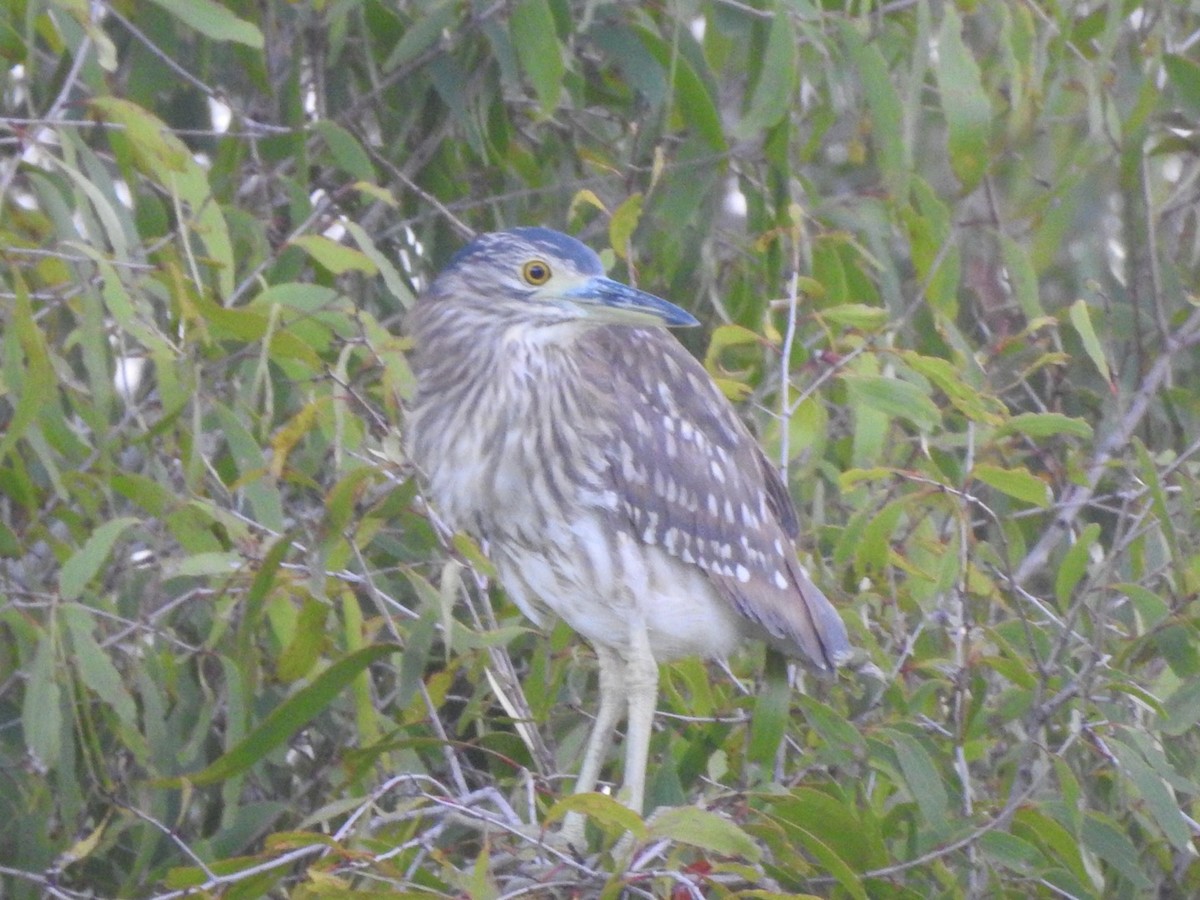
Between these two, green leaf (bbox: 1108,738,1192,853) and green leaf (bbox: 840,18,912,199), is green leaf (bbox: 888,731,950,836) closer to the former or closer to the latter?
green leaf (bbox: 1108,738,1192,853)

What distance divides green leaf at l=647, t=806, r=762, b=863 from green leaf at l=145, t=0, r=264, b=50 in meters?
1.13

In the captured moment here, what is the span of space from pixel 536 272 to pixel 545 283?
0.8 inches

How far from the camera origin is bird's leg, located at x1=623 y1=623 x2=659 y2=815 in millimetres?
2641

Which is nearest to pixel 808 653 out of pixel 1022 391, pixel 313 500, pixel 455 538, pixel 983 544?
pixel 983 544

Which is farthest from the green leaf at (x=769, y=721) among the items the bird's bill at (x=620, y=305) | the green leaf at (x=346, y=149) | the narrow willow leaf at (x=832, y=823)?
the green leaf at (x=346, y=149)

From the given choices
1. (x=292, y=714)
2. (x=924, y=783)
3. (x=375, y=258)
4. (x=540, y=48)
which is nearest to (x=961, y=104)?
(x=540, y=48)

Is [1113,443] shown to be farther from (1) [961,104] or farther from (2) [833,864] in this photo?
(2) [833,864]

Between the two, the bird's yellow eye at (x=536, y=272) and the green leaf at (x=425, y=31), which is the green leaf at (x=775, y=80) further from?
the green leaf at (x=425, y=31)

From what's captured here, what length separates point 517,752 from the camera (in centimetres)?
266

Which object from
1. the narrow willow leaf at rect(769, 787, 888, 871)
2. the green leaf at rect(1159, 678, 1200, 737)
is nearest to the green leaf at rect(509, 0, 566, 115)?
the narrow willow leaf at rect(769, 787, 888, 871)

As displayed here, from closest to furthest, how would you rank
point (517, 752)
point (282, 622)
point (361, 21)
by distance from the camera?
point (282, 622) < point (517, 752) < point (361, 21)

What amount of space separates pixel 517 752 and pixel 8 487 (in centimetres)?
77

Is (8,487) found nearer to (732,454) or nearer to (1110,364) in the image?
(732,454)

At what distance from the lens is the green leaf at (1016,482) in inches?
97.0
